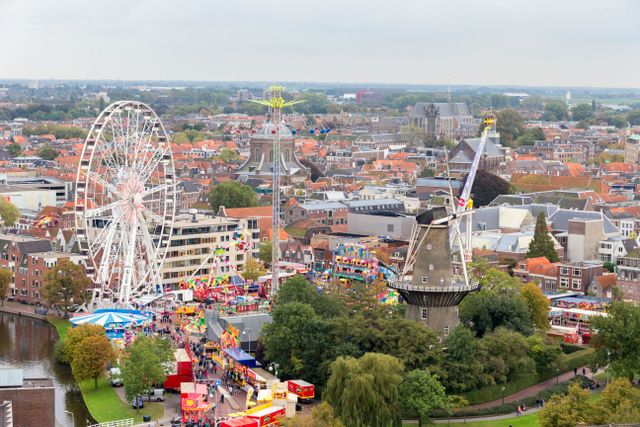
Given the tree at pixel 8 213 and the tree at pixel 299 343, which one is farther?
the tree at pixel 8 213

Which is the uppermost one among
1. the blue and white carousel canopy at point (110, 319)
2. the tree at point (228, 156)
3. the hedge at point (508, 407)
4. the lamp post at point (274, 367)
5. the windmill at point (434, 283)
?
the windmill at point (434, 283)

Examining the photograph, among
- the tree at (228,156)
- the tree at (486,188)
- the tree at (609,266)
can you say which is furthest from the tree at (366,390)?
the tree at (228,156)

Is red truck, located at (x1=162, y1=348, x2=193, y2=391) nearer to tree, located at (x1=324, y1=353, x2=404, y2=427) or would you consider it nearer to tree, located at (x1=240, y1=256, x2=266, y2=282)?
tree, located at (x1=324, y1=353, x2=404, y2=427)

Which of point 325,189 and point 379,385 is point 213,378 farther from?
point 325,189

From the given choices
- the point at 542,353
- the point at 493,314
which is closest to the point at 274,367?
the point at 493,314

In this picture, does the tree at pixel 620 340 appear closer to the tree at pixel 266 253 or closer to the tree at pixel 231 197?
the tree at pixel 266 253
